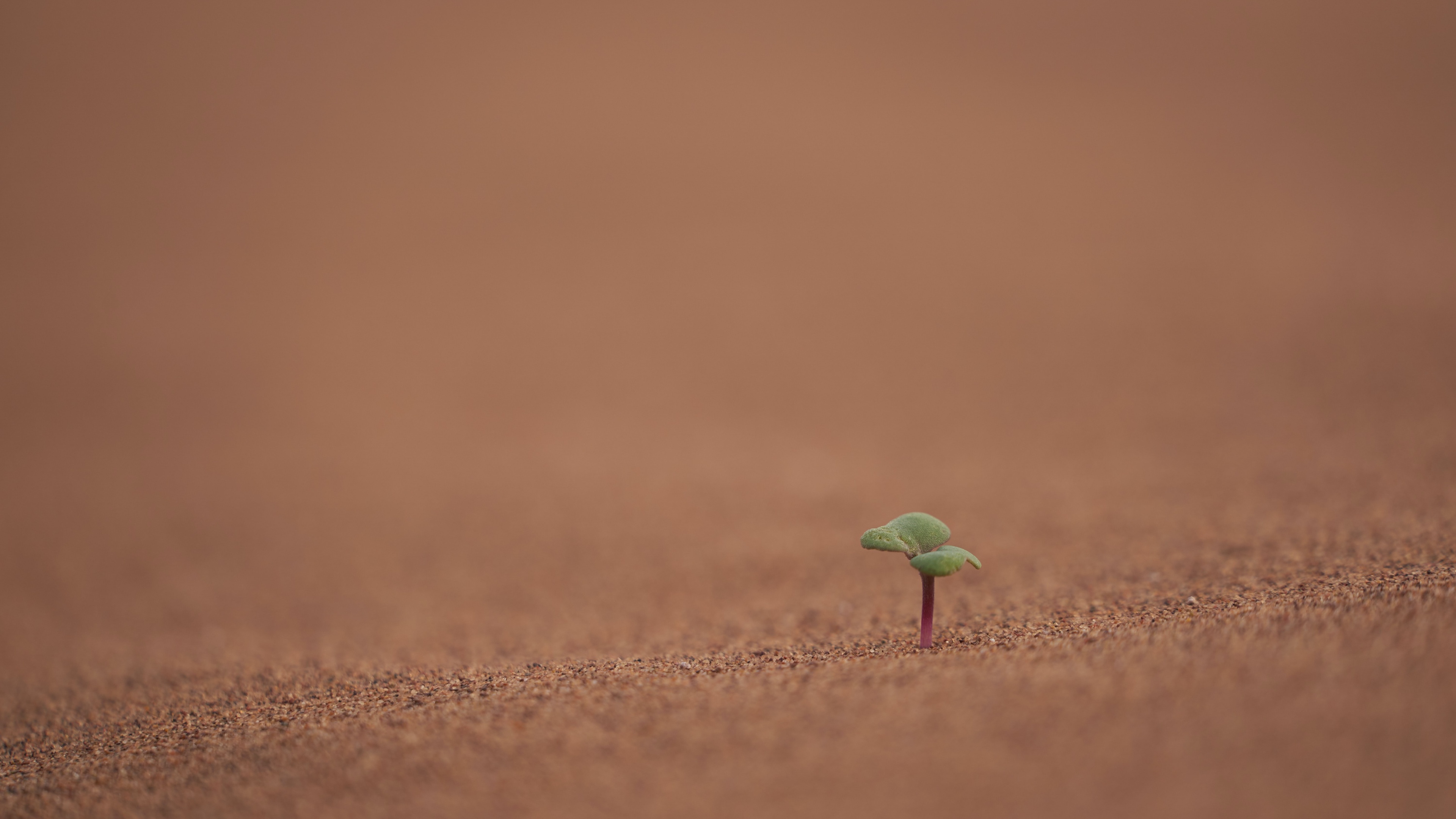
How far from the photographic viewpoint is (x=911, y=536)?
1.76 metres

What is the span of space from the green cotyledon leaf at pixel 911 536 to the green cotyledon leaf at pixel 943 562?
54 millimetres

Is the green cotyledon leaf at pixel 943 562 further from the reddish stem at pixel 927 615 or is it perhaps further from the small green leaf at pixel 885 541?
the reddish stem at pixel 927 615

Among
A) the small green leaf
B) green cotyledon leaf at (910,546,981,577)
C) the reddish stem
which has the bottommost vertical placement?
the reddish stem

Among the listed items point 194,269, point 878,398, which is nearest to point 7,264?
point 194,269

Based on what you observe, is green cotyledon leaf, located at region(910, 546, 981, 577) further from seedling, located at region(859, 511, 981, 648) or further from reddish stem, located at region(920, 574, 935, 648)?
reddish stem, located at region(920, 574, 935, 648)

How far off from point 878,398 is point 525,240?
4.27 metres

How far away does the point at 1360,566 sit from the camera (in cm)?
211

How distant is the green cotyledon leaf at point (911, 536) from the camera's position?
1731mm

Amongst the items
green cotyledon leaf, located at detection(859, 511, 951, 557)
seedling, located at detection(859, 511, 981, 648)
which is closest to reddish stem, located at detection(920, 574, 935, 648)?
seedling, located at detection(859, 511, 981, 648)

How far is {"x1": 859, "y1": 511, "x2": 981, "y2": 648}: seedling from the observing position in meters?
1.67

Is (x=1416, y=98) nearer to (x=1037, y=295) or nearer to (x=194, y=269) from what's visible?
(x=1037, y=295)

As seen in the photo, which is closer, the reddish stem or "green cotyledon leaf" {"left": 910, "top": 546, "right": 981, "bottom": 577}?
"green cotyledon leaf" {"left": 910, "top": 546, "right": 981, "bottom": 577}

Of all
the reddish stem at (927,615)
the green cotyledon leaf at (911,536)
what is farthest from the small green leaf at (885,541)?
the reddish stem at (927,615)

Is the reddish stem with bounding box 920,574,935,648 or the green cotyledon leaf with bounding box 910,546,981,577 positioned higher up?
the green cotyledon leaf with bounding box 910,546,981,577
